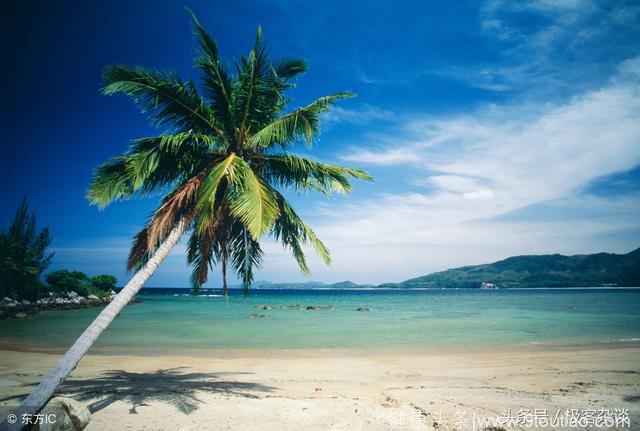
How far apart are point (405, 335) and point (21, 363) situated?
17.5 meters

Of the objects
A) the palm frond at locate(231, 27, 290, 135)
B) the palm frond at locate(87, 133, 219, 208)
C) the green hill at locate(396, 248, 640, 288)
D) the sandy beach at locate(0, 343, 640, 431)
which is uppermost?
the palm frond at locate(231, 27, 290, 135)

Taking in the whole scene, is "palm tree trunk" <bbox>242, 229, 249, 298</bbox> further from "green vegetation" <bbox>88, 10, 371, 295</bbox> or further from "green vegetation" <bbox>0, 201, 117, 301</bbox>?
"green vegetation" <bbox>0, 201, 117, 301</bbox>

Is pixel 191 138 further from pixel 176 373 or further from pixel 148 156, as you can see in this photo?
pixel 176 373

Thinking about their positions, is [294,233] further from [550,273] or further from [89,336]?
[550,273]

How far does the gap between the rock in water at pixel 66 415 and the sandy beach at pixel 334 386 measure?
0.20 meters

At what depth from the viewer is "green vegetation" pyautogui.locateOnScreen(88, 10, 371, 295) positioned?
20.0 feet

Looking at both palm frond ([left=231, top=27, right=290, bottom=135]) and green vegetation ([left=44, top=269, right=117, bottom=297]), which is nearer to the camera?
palm frond ([left=231, top=27, right=290, bottom=135])

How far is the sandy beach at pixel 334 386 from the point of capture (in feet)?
18.2

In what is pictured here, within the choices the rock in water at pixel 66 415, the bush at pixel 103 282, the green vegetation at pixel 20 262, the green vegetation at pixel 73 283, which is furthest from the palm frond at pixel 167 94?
the bush at pixel 103 282

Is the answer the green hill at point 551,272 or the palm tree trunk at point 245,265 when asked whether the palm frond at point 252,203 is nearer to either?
the palm tree trunk at point 245,265

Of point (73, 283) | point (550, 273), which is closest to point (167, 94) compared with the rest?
point (73, 283)

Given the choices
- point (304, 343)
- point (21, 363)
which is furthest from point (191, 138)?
point (304, 343)

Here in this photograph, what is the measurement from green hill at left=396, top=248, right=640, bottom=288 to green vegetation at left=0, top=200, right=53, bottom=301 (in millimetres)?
160836

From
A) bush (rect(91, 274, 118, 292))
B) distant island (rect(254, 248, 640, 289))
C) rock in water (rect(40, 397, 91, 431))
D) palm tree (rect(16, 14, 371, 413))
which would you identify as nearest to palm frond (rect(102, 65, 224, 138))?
palm tree (rect(16, 14, 371, 413))
